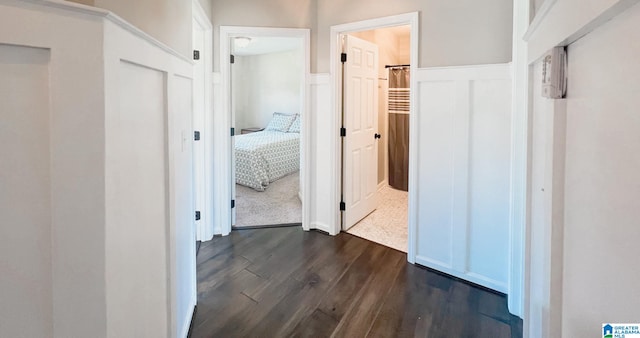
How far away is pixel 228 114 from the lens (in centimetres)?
348

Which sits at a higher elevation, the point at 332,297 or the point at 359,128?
the point at 359,128

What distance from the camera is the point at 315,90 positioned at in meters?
3.58

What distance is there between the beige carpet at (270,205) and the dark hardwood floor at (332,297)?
2.32 ft

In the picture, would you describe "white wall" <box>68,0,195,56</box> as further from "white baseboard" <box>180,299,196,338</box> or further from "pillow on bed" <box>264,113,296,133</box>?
"pillow on bed" <box>264,113,296,133</box>

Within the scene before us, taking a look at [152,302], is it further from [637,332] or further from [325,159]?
[325,159]

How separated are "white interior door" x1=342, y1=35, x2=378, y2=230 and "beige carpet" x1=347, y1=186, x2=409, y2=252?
11 cm

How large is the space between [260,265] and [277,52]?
6235 mm

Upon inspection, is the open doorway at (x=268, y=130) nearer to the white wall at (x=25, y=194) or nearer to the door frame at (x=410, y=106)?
the door frame at (x=410, y=106)

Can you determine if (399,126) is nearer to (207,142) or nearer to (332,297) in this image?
(207,142)

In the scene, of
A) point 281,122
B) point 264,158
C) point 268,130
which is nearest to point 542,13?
point 264,158

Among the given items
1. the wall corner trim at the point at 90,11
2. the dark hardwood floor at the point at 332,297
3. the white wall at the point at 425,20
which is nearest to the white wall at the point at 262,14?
the white wall at the point at 425,20

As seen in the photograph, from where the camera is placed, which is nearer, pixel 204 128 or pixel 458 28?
pixel 458 28

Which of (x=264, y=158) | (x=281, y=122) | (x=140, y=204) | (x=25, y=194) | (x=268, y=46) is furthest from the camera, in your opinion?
(x=281, y=122)

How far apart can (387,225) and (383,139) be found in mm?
1850
